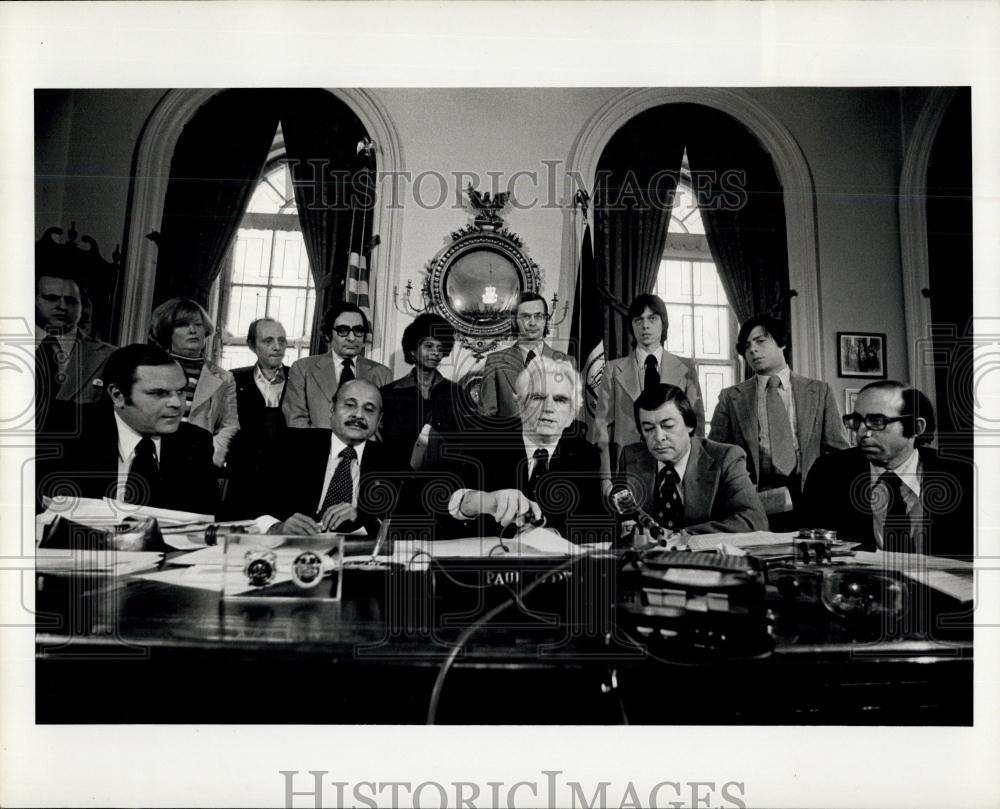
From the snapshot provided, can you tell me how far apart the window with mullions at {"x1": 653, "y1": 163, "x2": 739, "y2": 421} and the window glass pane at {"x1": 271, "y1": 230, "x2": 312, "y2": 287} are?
5.27 feet

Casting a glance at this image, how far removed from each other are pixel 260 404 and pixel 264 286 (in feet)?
1.76

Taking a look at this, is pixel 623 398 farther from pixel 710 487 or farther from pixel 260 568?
pixel 260 568

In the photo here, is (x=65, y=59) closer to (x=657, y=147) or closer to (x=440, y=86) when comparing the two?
(x=440, y=86)

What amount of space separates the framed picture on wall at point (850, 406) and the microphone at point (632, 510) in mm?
953

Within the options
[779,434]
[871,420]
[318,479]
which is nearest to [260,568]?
[318,479]

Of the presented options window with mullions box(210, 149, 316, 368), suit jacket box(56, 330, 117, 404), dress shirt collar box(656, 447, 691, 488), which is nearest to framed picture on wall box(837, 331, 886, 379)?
dress shirt collar box(656, 447, 691, 488)

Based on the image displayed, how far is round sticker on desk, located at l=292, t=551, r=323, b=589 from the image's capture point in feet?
11.3

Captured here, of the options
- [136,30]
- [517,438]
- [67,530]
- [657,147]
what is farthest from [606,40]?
[67,530]

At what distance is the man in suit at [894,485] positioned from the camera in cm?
356

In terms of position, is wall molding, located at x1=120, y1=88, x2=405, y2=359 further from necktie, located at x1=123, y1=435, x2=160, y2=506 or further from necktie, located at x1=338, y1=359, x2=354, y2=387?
necktie, located at x1=123, y1=435, x2=160, y2=506

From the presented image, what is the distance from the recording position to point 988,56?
3535 millimetres

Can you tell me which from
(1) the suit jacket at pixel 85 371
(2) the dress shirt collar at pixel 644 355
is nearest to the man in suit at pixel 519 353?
(2) the dress shirt collar at pixel 644 355

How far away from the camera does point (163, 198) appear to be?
Answer: 11.8ft

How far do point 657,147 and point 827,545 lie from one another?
197 centimetres
